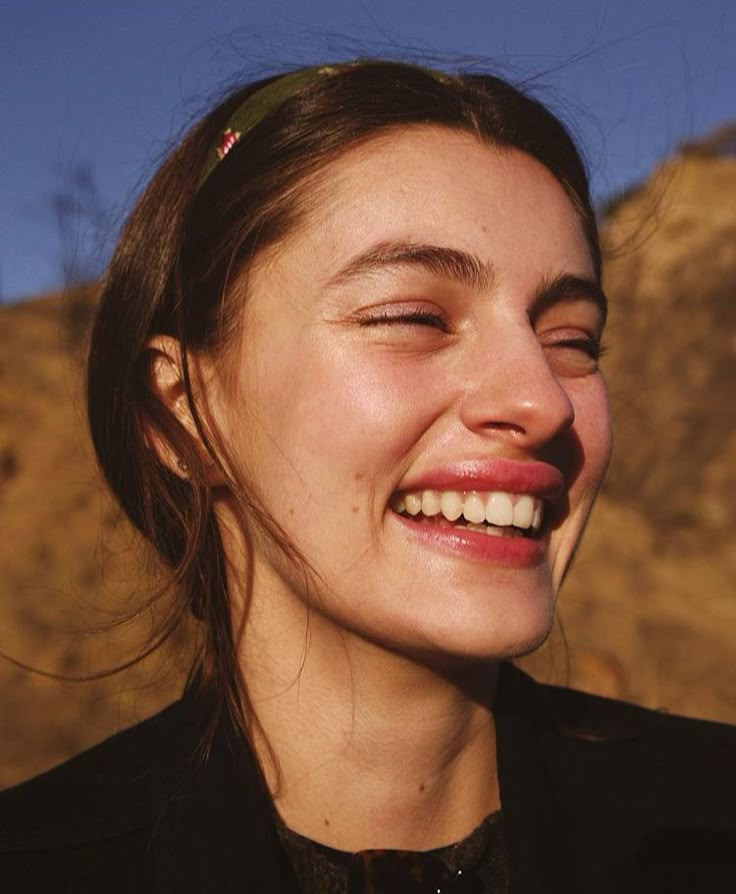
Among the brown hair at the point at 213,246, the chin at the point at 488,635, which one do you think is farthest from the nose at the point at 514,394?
the brown hair at the point at 213,246

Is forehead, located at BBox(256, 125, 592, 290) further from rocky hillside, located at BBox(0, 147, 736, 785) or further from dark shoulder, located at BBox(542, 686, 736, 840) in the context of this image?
dark shoulder, located at BBox(542, 686, 736, 840)

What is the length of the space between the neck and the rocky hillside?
496 mm

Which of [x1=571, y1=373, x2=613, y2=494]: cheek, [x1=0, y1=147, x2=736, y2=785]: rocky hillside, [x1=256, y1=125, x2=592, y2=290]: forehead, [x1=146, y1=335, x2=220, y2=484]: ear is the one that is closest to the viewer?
[x1=256, y1=125, x2=592, y2=290]: forehead

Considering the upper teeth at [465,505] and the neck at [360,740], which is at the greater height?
the upper teeth at [465,505]

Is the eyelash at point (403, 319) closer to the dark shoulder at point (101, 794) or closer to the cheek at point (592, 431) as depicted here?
the cheek at point (592, 431)

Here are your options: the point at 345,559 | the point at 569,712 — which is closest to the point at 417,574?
the point at 345,559

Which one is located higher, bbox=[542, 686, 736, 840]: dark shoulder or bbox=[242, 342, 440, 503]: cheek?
bbox=[242, 342, 440, 503]: cheek

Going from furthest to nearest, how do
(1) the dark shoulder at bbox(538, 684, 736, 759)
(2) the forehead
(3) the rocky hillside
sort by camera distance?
(3) the rocky hillside, (1) the dark shoulder at bbox(538, 684, 736, 759), (2) the forehead

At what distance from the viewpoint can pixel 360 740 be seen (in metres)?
1.72

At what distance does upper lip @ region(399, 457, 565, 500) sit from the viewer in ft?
5.14

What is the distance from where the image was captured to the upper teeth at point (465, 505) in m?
1.58

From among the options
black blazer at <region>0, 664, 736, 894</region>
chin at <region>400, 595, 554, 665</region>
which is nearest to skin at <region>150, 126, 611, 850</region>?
chin at <region>400, 595, 554, 665</region>

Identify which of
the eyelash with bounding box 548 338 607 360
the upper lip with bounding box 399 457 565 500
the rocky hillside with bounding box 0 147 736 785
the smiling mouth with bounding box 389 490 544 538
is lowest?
the rocky hillside with bounding box 0 147 736 785

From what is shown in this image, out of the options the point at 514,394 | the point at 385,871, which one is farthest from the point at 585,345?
the point at 385,871
